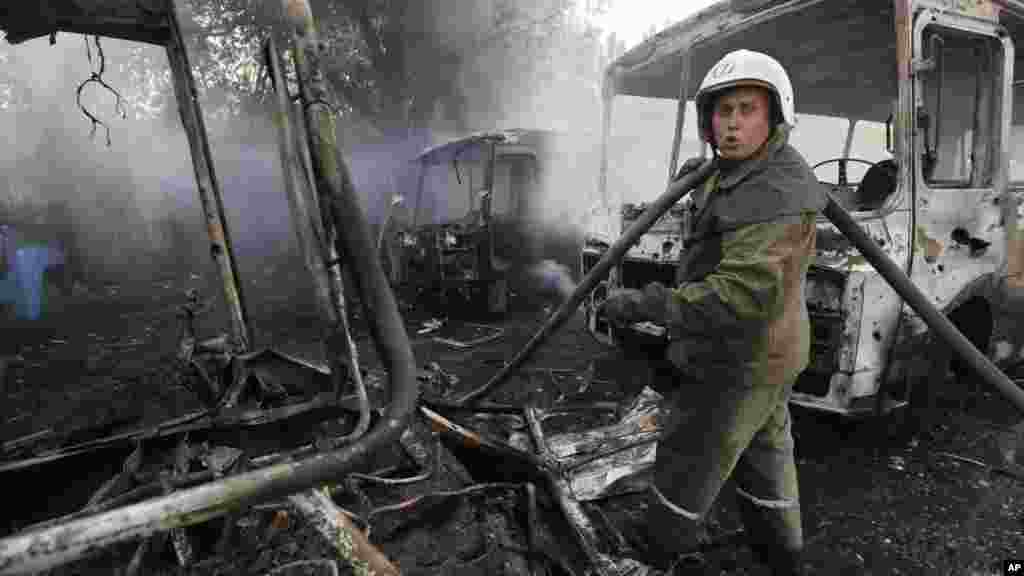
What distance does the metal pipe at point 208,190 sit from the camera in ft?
11.3

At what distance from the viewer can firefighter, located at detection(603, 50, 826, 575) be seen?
1658 mm

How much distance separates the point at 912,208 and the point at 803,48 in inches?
81.8

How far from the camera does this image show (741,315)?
5.43 ft

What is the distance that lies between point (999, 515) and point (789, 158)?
2.50m

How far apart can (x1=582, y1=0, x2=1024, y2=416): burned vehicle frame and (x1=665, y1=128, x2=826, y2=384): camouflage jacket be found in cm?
97

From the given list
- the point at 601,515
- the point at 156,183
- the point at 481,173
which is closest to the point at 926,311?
the point at 601,515

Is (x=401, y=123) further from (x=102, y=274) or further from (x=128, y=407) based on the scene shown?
(x=128, y=407)

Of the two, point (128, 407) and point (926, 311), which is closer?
point (926, 311)

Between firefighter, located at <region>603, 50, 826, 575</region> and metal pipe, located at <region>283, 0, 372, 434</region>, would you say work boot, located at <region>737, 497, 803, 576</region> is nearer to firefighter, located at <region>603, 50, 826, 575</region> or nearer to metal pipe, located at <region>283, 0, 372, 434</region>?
firefighter, located at <region>603, 50, 826, 575</region>

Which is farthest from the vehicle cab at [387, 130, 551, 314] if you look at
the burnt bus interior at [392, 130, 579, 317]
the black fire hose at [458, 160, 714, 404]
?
the black fire hose at [458, 160, 714, 404]

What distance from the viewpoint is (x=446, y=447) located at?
2.37 m

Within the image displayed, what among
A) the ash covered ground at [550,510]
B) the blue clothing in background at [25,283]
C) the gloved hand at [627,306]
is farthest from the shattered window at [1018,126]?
the blue clothing in background at [25,283]

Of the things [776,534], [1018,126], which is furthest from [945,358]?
[1018,126]

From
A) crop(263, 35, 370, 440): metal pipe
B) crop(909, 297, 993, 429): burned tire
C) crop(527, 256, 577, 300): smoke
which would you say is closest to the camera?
crop(263, 35, 370, 440): metal pipe
